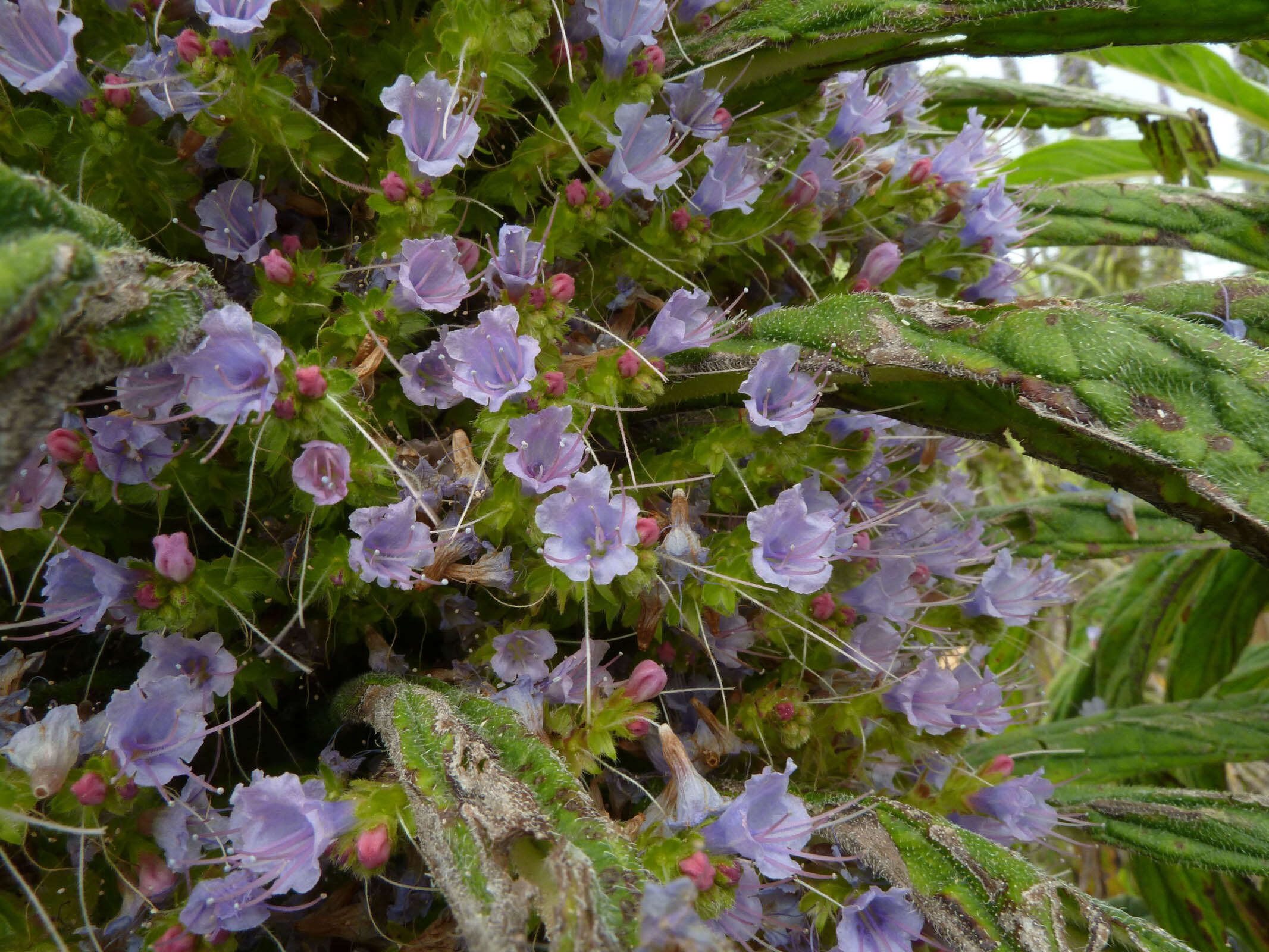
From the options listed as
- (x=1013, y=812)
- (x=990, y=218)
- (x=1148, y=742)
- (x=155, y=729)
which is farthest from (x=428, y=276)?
(x=1148, y=742)

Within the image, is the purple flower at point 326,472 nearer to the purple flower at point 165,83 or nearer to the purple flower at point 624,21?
the purple flower at point 165,83

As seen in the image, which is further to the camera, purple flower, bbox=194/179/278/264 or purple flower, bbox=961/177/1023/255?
purple flower, bbox=961/177/1023/255

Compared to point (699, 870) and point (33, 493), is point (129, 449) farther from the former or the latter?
point (699, 870)

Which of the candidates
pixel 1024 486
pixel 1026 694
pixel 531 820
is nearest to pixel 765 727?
pixel 531 820

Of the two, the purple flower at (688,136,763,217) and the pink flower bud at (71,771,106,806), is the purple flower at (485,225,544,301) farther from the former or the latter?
the pink flower bud at (71,771,106,806)

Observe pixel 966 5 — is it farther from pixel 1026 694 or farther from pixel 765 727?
pixel 1026 694

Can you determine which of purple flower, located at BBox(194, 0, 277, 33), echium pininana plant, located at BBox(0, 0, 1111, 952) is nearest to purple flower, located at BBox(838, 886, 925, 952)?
echium pininana plant, located at BBox(0, 0, 1111, 952)

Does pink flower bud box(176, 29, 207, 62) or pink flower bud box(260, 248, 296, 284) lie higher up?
pink flower bud box(176, 29, 207, 62)
